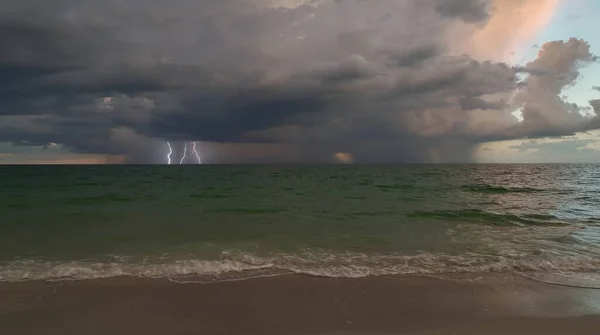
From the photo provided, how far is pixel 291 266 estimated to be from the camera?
31.4 feet

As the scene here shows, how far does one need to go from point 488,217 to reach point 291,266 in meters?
14.2

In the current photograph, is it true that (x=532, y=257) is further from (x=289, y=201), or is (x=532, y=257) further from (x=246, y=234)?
(x=289, y=201)

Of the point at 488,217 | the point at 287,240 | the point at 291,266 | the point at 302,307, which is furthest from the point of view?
the point at 488,217

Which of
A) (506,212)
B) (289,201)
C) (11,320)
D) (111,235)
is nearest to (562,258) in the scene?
(506,212)

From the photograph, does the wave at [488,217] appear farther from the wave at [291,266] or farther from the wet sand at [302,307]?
the wet sand at [302,307]

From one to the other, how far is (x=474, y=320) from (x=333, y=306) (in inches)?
94.9

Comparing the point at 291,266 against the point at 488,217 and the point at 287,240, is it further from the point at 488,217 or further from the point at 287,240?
the point at 488,217

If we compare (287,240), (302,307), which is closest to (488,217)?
(287,240)

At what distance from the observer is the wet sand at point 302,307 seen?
18.9ft

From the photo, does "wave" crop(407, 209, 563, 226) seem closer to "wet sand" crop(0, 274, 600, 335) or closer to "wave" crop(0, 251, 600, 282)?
"wave" crop(0, 251, 600, 282)

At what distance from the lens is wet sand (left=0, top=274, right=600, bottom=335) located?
5.76 meters

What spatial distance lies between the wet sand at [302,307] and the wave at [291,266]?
532 mm

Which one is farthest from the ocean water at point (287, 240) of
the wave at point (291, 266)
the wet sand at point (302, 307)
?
the wet sand at point (302, 307)

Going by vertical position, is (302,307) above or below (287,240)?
above
